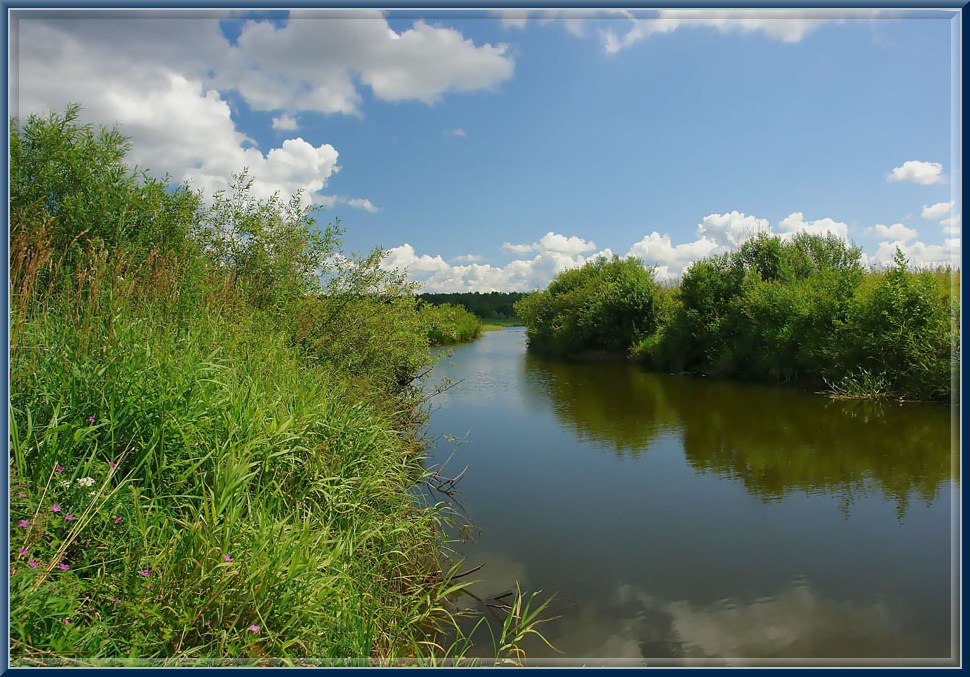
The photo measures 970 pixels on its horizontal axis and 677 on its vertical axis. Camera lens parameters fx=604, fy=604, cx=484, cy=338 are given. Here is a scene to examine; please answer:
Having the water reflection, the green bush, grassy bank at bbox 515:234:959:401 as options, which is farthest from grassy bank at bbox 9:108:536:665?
the green bush

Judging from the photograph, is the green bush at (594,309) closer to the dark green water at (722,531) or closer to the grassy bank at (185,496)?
the dark green water at (722,531)

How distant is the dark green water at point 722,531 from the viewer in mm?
3855

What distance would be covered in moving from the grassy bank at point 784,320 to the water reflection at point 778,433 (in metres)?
0.91

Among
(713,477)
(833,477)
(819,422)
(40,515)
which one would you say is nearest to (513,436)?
(713,477)

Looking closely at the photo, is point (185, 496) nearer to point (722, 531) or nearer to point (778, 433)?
point (722, 531)

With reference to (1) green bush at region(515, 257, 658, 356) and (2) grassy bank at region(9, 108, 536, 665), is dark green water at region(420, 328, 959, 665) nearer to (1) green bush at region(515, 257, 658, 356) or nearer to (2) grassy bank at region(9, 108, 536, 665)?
(2) grassy bank at region(9, 108, 536, 665)

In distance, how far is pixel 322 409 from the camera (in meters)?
4.24

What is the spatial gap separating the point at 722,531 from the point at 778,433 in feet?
17.0

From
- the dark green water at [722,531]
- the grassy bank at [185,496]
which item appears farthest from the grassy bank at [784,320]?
the grassy bank at [185,496]

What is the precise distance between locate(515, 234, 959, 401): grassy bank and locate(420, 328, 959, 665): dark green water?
56.9 inches

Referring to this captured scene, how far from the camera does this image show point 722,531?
564cm

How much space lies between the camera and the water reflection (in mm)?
7238

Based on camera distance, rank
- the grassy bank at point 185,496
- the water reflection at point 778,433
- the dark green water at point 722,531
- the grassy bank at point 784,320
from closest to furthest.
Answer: the grassy bank at point 185,496
the dark green water at point 722,531
the water reflection at point 778,433
the grassy bank at point 784,320

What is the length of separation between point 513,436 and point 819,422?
5569 millimetres
